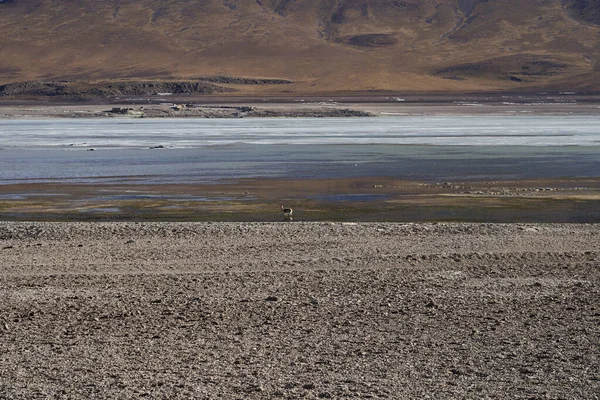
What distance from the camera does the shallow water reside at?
75.2ft

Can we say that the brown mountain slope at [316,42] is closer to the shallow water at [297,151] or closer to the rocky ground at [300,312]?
the shallow water at [297,151]

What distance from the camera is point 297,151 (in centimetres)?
2922

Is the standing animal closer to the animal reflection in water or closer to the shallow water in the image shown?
the animal reflection in water

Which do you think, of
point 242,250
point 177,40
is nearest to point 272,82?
point 177,40

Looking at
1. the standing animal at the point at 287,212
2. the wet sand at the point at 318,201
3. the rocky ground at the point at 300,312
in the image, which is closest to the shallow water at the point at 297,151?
the wet sand at the point at 318,201

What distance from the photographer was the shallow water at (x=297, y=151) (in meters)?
22.9

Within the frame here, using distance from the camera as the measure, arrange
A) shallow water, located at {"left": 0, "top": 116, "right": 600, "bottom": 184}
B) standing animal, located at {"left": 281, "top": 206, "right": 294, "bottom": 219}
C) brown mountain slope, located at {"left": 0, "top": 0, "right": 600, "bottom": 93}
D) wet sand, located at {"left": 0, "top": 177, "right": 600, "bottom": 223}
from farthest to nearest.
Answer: brown mountain slope, located at {"left": 0, "top": 0, "right": 600, "bottom": 93}, shallow water, located at {"left": 0, "top": 116, "right": 600, "bottom": 184}, standing animal, located at {"left": 281, "top": 206, "right": 294, "bottom": 219}, wet sand, located at {"left": 0, "top": 177, "right": 600, "bottom": 223}

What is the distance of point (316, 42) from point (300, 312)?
5603 inches

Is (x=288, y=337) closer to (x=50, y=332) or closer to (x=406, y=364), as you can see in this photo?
(x=406, y=364)

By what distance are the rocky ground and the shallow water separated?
891cm

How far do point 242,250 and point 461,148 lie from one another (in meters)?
18.4

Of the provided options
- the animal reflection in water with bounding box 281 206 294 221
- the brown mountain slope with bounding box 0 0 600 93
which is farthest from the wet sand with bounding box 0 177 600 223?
the brown mountain slope with bounding box 0 0 600 93

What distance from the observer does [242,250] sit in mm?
12258

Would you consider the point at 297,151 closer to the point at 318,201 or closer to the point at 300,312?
the point at 318,201
